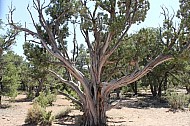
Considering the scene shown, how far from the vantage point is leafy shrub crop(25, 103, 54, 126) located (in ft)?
44.5

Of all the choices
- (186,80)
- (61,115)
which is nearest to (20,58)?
(186,80)

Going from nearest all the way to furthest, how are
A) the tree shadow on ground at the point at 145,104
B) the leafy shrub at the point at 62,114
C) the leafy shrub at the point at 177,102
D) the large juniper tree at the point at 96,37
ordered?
the large juniper tree at the point at 96,37, the leafy shrub at the point at 62,114, the leafy shrub at the point at 177,102, the tree shadow on ground at the point at 145,104

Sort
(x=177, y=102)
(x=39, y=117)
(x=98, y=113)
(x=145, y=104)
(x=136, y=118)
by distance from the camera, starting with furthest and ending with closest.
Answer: (x=145, y=104), (x=177, y=102), (x=136, y=118), (x=39, y=117), (x=98, y=113)

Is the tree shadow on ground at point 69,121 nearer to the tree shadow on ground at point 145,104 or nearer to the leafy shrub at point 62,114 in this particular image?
the leafy shrub at point 62,114

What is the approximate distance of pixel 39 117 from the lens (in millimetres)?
13734

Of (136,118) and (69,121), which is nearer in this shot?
(69,121)

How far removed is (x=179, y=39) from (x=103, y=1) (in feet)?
12.6

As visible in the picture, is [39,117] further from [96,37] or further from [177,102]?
[177,102]

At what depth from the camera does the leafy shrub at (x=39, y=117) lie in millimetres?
13555

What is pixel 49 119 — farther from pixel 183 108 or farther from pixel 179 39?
pixel 183 108

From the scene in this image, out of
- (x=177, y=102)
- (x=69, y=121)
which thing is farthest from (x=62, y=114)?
(x=177, y=102)

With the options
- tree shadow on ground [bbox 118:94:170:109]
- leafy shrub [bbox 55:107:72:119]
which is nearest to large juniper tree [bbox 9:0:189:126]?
leafy shrub [bbox 55:107:72:119]

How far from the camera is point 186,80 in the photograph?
97.6 feet

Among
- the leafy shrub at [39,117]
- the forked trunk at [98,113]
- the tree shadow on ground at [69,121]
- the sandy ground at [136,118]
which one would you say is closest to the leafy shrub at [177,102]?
the sandy ground at [136,118]
